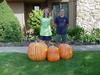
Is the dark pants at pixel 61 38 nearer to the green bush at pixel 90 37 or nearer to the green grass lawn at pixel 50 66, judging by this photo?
the green bush at pixel 90 37

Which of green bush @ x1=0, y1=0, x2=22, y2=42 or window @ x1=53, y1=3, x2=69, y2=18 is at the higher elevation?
window @ x1=53, y1=3, x2=69, y2=18

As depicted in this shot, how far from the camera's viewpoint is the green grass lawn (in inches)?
380

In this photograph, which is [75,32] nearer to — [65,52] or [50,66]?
[65,52]

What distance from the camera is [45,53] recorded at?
35.3 feet

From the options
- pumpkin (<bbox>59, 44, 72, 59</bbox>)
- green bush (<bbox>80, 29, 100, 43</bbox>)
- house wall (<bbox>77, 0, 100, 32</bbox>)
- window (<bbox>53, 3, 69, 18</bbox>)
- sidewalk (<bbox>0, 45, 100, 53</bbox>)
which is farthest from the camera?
window (<bbox>53, 3, 69, 18</bbox>)

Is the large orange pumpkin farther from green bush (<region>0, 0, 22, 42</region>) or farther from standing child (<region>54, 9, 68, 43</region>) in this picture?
green bush (<region>0, 0, 22, 42</region>)

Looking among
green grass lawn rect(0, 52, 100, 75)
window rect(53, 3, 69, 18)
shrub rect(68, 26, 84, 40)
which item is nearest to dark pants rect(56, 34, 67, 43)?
shrub rect(68, 26, 84, 40)

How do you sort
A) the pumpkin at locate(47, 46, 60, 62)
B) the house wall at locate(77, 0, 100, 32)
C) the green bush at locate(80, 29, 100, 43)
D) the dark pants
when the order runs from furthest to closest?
the house wall at locate(77, 0, 100, 32) < the green bush at locate(80, 29, 100, 43) < the dark pants < the pumpkin at locate(47, 46, 60, 62)

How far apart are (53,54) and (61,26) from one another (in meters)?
2.88

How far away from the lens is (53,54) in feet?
34.9

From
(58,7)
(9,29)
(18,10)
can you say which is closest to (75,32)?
(9,29)

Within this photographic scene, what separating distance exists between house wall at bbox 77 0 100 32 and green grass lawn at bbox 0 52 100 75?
5.67 metres

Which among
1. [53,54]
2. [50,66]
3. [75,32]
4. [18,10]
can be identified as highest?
[18,10]

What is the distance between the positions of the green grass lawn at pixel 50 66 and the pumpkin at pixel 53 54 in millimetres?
159
